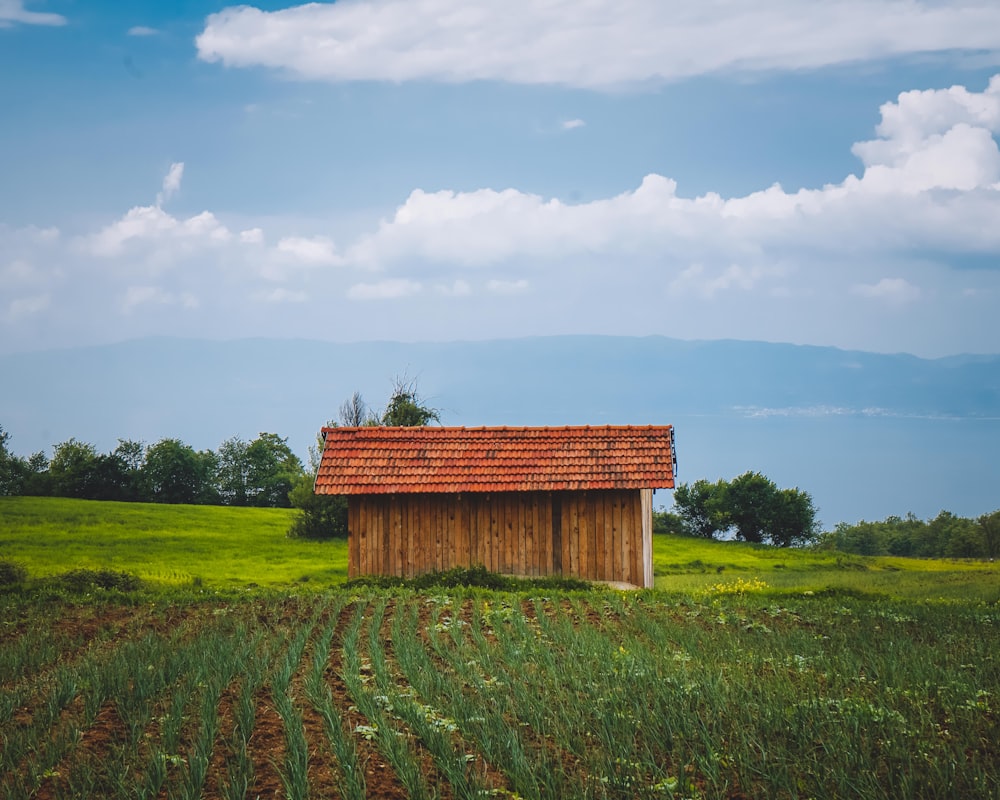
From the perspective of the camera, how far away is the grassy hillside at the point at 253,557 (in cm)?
3175

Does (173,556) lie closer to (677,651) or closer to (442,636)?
(442,636)

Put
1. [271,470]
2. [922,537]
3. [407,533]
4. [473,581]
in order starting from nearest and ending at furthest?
[473,581] < [407,533] < [922,537] < [271,470]

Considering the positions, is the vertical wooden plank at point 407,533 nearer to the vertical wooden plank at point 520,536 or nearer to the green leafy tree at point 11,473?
the vertical wooden plank at point 520,536

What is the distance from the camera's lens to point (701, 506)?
53.6 metres

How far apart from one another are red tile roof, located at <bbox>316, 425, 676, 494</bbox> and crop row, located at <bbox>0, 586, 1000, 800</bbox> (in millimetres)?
10336

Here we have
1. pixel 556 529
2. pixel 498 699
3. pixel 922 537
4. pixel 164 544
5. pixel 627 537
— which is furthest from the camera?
pixel 922 537

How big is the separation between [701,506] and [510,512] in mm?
29241

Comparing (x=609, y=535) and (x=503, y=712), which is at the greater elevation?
(x=609, y=535)

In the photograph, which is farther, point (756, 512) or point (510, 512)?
point (756, 512)

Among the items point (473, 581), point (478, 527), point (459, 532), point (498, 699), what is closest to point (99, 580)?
point (473, 581)

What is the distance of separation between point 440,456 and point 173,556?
630 inches

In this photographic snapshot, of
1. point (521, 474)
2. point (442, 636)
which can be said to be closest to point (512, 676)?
point (442, 636)

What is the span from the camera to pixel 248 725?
9305 mm

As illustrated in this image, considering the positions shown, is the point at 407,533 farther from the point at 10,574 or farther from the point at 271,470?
the point at 271,470
